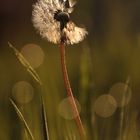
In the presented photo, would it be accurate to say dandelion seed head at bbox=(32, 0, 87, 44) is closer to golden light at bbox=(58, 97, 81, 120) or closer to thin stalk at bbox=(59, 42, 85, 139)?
thin stalk at bbox=(59, 42, 85, 139)

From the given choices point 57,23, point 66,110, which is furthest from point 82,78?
point 57,23

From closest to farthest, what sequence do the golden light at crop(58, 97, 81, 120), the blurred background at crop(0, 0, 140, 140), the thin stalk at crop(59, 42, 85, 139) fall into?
the thin stalk at crop(59, 42, 85, 139), the blurred background at crop(0, 0, 140, 140), the golden light at crop(58, 97, 81, 120)

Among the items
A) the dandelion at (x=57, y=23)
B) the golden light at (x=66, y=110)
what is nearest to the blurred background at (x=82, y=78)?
the golden light at (x=66, y=110)

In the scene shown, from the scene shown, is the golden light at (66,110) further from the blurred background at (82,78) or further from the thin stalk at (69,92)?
the thin stalk at (69,92)

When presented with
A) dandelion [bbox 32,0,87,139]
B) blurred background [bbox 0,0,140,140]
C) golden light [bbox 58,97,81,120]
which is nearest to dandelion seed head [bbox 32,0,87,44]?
dandelion [bbox 32,0,87,139]

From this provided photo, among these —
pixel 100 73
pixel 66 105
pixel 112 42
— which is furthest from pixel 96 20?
pixel 66 105

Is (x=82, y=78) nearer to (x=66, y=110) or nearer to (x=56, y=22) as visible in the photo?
(x=66, y=110)

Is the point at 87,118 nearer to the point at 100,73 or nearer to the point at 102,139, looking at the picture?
the point at 102,139
